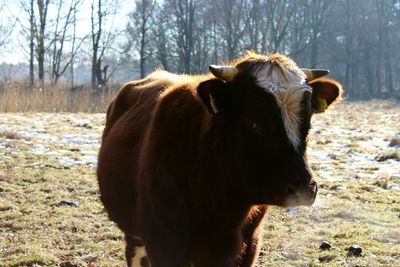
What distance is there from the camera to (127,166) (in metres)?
4.05

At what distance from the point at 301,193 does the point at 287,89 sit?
0.61 meters

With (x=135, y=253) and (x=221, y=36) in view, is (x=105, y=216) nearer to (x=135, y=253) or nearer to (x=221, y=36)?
(x=135, y=253)

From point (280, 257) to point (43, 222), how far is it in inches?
112

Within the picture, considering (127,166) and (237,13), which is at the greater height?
(237,13)

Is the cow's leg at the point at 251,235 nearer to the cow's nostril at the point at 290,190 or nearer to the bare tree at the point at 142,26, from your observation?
the cow's nostril at the point at 290,190

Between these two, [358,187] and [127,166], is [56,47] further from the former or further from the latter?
[127,166]

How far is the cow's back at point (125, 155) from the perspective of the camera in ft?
13.1

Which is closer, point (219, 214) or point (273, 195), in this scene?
point (273, 195)

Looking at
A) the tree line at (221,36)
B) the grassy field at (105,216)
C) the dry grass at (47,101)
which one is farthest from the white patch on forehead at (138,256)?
the tree line at (221,36)

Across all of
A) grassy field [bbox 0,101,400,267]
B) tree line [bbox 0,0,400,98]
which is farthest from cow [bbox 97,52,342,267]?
tree line [bbox 0,0,400,98]

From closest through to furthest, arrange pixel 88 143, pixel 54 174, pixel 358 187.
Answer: pixel 358 187, pixel 54 174, pixel 88 143

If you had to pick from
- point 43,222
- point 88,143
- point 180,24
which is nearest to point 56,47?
point 180,24

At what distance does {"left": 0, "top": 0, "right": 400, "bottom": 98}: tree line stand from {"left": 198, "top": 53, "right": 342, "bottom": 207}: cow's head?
3108cm

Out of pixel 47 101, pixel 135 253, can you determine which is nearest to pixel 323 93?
pixel 135 253
